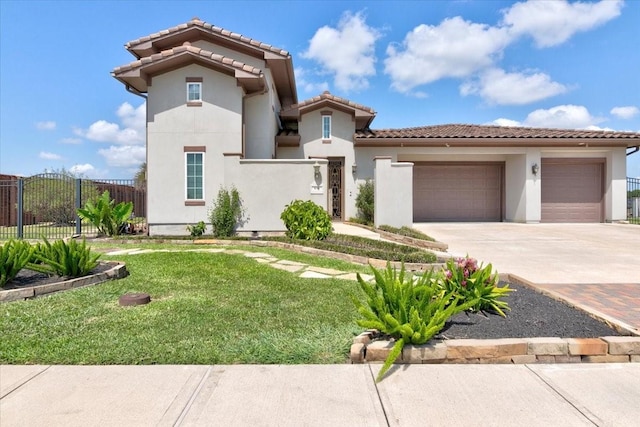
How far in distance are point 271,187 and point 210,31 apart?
6293 mm

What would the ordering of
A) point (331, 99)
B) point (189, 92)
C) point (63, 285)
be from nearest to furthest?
point (63, 285)
point (189, 92)
point (331, 99)

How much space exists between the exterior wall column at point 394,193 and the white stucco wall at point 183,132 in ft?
16.8

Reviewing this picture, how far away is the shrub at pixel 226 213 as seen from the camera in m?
12.0

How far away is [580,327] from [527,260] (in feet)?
16.9

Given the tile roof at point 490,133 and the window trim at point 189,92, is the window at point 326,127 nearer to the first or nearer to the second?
the tile roof at point 490,133

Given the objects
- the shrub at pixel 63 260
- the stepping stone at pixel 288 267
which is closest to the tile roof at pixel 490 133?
the stepping stone at pixel 288 267

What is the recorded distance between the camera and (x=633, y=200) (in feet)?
60.1

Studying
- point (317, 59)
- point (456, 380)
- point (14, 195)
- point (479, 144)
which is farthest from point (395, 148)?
point (14, 195)

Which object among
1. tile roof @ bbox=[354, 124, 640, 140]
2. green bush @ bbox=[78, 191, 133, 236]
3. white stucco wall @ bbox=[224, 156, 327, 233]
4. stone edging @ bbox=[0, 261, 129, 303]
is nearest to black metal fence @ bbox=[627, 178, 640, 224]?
tile roof @ bbox=[354, 124, 640, 140]

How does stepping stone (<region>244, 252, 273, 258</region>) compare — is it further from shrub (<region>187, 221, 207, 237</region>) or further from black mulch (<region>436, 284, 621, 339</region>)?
black mulch (<region>436, 284, 621, 339</region>)

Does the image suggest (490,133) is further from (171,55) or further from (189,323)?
(189,323)

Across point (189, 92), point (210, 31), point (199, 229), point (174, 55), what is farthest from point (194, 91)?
point (199, 229)

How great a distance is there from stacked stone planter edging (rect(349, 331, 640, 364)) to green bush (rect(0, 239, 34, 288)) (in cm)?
519

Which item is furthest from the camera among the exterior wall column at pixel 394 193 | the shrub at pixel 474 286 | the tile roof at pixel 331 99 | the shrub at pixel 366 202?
the tile roof at pixel 331 99
